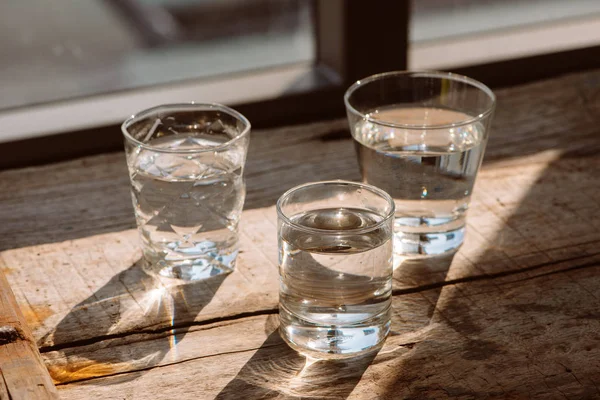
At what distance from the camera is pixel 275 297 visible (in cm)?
81

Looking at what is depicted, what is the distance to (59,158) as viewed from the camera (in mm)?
1096

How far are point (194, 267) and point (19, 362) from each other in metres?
0.21

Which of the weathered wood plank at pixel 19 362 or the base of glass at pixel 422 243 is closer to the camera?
the weathered wood plank at pixel 19 362

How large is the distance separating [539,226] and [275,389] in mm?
376

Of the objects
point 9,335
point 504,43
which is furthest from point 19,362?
point 504,43

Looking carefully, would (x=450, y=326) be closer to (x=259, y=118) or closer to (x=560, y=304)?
(x=560, y=304)

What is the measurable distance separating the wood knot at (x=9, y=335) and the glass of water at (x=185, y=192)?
0.54 ft

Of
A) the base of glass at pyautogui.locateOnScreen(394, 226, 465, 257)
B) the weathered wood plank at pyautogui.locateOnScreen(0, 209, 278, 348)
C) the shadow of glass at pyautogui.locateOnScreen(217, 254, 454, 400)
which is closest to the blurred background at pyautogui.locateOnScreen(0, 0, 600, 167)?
the weathered wood plank at pyautogui.locateOnScreen(0, 209, 278, 348)

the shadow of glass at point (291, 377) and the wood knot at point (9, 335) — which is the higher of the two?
the wood knot at point (9, 335)

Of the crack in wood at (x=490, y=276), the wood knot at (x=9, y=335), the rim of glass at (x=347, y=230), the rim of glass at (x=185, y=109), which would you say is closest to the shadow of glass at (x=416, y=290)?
the crack in wood at (x=490, y=276)

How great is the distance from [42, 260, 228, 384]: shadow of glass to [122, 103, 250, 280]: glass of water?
0.02 m

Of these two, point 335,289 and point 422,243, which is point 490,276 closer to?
point 422,243

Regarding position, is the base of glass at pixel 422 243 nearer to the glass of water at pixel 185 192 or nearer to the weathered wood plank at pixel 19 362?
the glass of water at pixel 185 192

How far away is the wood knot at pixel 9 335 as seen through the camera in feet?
2.31
